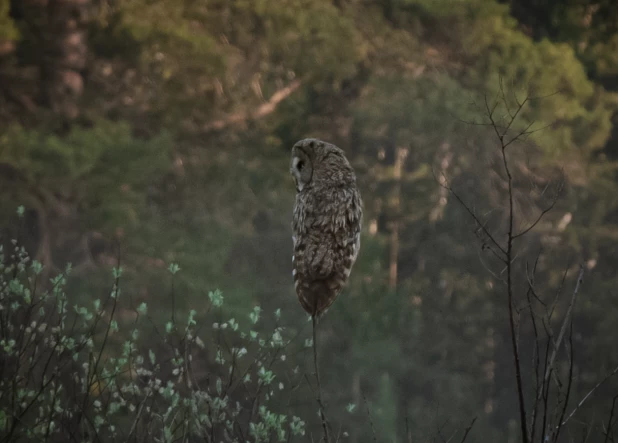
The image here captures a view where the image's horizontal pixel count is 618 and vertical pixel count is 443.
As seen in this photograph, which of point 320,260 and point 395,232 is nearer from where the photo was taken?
point 320,260

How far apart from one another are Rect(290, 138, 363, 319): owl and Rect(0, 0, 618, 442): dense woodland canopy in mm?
4355

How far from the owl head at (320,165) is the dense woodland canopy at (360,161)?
434cm

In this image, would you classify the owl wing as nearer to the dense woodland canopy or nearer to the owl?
the owl

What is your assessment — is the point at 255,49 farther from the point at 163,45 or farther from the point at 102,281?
the point at 102,281

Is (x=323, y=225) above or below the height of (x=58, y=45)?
below

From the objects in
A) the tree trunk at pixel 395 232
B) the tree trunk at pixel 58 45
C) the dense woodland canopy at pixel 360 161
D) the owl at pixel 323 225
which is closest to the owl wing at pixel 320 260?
the owl at pixel 323 225

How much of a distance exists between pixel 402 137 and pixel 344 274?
5.67 metres

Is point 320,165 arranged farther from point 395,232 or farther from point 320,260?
point 395,232

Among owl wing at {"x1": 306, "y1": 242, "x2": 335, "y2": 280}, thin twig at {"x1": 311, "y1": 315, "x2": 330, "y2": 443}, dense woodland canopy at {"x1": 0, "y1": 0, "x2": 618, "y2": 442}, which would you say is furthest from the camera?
dense woodland canopy at {"x1": 0, "y1": 0, "x2": 618, "y2": 442}

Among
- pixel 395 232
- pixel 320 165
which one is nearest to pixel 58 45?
pixel 395 232

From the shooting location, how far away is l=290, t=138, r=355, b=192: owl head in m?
1.41

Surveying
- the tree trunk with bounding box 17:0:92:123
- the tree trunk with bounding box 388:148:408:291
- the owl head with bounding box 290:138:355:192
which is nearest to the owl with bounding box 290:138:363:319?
the owl head with bounding box 290:138:355:192

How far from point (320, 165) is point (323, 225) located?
0.40ft

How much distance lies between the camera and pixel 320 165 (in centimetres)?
142
